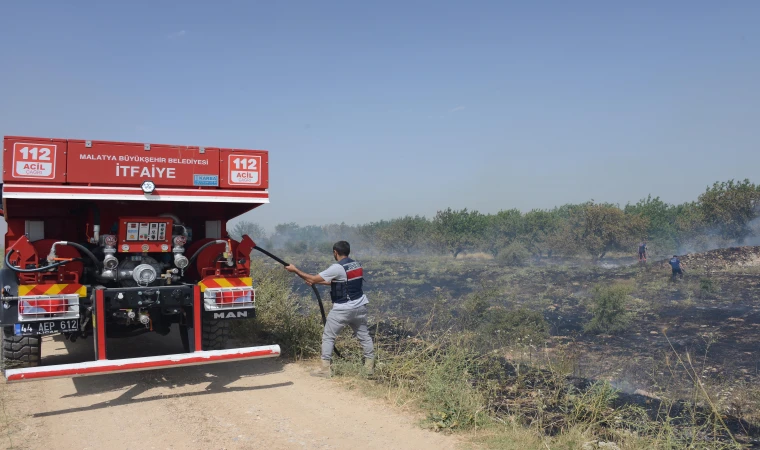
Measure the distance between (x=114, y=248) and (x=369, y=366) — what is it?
10.2 feet

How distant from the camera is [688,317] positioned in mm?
14750

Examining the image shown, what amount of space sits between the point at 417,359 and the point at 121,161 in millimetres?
3904

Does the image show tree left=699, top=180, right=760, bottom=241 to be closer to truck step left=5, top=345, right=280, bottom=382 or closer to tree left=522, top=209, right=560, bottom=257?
tree left=522, top=209, right=560, bottom=257

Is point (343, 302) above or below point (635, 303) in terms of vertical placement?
above

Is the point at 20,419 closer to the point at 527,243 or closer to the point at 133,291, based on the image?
the point at 133,291

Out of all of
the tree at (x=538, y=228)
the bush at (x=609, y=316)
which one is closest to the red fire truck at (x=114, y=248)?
the bush at (x=609, y=316)

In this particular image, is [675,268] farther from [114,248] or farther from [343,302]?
[114,248]

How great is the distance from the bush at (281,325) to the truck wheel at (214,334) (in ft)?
3.16

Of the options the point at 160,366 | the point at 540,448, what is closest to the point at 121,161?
the point at 160,366

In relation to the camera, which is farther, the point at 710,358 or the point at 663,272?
the point at 663,272

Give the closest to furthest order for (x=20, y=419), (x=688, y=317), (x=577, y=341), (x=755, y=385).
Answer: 1. (x=20, y=419)
2. (x=755, y=385)
3. (x=577, y=341)
4. (x=688, y=317)

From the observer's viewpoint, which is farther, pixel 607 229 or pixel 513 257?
pixel 607 229

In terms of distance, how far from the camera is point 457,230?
43.8 metres

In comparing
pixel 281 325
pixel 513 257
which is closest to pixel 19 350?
pixel 281 325
